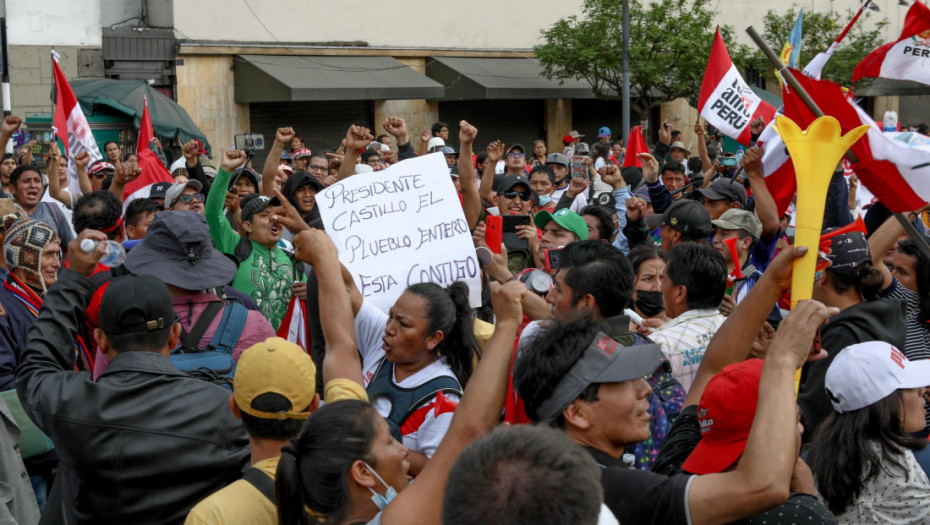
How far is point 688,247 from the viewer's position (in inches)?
164

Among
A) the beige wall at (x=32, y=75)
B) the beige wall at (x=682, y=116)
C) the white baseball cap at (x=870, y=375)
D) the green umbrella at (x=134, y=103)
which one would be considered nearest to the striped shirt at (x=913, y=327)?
the white baseball cap at (x=870, y=375)

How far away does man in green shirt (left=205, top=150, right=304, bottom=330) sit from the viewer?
19.1 ft

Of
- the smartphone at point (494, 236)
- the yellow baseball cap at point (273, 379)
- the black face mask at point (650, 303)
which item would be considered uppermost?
the smartphone at point (494, 236)

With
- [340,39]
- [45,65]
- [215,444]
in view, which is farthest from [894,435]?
[340,39]

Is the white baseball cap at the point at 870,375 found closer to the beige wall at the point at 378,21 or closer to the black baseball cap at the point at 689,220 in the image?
the black baseball cap at the point at 689,220

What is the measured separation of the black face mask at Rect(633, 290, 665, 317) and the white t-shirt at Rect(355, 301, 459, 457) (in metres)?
1.55

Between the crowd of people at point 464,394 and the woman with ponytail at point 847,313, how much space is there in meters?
0.01

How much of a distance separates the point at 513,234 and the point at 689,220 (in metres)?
1.11

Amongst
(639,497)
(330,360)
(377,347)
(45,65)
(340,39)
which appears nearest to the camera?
(639,497)

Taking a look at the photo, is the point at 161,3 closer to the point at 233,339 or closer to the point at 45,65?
the point at 45,65

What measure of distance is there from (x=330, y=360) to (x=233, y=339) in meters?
0.89

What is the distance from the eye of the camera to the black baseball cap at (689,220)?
19.4 feet

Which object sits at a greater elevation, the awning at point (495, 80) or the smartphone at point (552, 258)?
the awning at point (495, 80)

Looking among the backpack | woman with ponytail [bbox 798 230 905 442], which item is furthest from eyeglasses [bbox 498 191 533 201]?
the backpack
